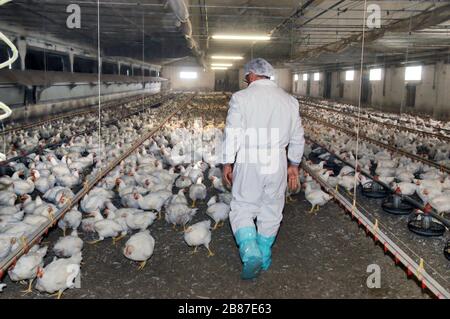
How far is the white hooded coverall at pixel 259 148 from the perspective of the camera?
3785 mm

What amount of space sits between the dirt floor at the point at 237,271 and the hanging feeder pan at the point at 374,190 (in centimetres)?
145

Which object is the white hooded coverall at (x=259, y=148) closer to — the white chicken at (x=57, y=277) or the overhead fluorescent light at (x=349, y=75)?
the white chicken at (x=57, y=277)

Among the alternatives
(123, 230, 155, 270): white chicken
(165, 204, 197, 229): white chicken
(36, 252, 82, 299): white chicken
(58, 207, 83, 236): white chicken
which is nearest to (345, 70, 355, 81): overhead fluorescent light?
(165, 204, 197, 229): white chicken

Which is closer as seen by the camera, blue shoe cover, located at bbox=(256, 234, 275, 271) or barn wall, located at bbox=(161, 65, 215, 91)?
blue shoe cover, located at bbox=(256, 234, 275, 271)

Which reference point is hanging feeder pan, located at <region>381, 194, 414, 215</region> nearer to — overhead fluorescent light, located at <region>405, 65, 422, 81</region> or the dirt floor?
the dirt floor

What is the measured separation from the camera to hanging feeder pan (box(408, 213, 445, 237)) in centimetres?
481

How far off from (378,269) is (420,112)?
68.3ft

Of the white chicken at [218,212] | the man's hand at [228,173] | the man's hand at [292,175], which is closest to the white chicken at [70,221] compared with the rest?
the white chicken at [218,212]

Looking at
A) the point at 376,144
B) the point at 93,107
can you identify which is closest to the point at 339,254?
the point at 376,144

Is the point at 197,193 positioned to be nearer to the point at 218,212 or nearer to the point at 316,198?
the point at 218,212

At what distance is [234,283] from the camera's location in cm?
374

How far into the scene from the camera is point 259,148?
383 centimetres
